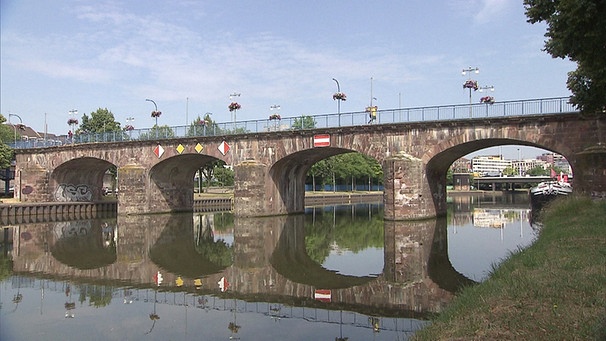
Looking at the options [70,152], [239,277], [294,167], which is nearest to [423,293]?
[239,277]

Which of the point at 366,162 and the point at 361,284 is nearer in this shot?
the point at 361,284

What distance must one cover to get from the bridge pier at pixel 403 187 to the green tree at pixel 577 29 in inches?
541

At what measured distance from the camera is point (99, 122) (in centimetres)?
7200

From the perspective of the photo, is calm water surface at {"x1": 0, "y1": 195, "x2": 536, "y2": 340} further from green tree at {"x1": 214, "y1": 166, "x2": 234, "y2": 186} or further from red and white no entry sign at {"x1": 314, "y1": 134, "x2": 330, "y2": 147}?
green tree at {"x1": 214, "y1": 166, "x2": 234, "y2": 186}

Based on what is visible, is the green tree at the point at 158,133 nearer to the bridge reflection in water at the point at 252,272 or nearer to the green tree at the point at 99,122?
the bridge reflection in water at the point at 252,272

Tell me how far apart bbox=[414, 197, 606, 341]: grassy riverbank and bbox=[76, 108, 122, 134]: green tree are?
6814 centimetres

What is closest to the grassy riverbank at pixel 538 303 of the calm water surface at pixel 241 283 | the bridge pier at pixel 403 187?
the calm water surface at pixel 241 283

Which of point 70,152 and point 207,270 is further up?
point 70,152

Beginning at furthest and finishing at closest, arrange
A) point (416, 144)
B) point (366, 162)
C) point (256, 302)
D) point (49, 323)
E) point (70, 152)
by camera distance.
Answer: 1. point (366, 162)
2. point (70, 152)
3. point (416, 144)
4. point (256, 302)
5. point (49, 323)

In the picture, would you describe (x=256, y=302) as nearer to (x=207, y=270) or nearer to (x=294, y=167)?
(x=207, y=270)

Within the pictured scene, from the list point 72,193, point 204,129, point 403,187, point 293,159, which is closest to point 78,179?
point 72,193

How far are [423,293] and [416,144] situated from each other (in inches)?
848

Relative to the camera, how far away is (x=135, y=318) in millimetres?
11227

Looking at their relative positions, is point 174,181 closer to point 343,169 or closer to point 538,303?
point 538,303
